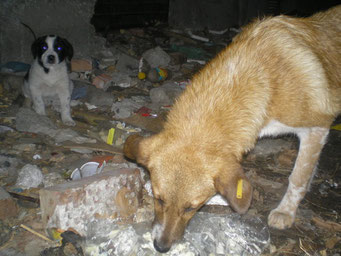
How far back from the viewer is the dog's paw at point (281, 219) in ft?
11.3

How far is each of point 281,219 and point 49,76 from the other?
4.49 m

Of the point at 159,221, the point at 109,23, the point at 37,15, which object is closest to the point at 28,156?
the point at 159,221

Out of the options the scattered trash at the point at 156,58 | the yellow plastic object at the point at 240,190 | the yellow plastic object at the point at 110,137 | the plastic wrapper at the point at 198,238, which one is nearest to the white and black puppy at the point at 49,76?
the yellow plastic object at the point at 110,137

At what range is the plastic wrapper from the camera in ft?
9.11

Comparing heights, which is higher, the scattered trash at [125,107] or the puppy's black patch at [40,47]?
the puppy's black patch at [40,47]

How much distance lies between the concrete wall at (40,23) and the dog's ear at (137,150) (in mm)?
5554

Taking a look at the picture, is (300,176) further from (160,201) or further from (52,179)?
(52,179)

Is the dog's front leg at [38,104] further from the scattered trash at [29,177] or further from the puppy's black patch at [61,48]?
the scattered trash at [29,177]

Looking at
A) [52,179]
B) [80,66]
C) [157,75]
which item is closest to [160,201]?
[52,179]

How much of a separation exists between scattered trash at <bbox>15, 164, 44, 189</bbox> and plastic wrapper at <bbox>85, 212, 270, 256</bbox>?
3.63 ft

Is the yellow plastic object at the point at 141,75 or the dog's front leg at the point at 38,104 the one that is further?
the yellow plastic object at the point at 141,75

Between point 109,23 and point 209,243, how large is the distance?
32.4 feet

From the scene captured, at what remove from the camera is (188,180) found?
2371mm

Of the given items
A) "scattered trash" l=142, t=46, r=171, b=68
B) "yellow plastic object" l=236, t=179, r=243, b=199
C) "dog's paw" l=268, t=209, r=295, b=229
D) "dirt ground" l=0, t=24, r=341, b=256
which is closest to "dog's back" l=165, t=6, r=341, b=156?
"yellow plastic object" l=236, t=179, r=243, b=199
